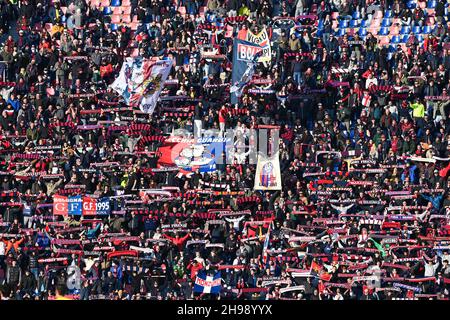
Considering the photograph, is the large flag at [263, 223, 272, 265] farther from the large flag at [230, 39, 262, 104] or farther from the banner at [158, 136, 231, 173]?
the large flag at [230, 39, 262, 104]

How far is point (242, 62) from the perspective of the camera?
5647cm

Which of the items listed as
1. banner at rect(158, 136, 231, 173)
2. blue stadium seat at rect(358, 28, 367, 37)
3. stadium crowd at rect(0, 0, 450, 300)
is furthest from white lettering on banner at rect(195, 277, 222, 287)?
blue stadium seat at rect(358, 28, 367, 37)

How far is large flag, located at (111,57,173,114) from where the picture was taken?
2219 inches

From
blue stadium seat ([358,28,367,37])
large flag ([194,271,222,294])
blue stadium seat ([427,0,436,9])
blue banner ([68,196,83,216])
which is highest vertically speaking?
blue stadium seat ([427,0,436,9])

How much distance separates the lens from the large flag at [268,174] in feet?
176

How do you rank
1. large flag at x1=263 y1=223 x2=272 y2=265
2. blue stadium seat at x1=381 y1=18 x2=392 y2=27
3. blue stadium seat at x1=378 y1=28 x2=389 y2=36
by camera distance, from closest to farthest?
large flag at x1=263 y1=223 x2=272 y2=265 < blue stadium seat at x1=378 y1=28 x2=389 y2=36 < blue stadium seat at x1=381 y1=18 x2=392 y2=27

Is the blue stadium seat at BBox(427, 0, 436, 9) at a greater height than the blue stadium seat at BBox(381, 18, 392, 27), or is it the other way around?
the blue stadium seat at BBox(427, 0, 436, 9)

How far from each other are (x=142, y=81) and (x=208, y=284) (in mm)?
8023

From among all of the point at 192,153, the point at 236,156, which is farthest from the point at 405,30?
the point at 192,153

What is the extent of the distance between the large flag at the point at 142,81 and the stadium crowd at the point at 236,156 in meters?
0.32

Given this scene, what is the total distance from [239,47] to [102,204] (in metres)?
6.17

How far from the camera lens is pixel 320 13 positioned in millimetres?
58406

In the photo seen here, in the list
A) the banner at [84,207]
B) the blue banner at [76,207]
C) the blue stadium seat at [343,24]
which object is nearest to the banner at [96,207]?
the banner at [84,207]

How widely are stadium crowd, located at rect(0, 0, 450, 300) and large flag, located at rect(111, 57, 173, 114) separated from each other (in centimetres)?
32
